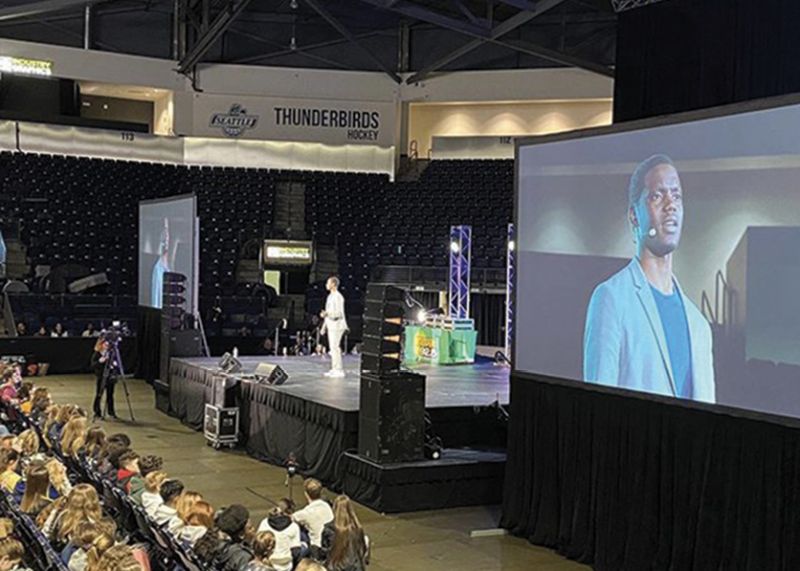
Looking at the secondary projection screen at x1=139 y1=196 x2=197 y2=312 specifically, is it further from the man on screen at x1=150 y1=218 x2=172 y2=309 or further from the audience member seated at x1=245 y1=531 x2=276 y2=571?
the audience member seated at x1=245 y1=531 x2=276 y2=571

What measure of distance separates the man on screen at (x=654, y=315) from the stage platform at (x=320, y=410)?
10.4 ft

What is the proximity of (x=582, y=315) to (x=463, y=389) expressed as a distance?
16.6 feet

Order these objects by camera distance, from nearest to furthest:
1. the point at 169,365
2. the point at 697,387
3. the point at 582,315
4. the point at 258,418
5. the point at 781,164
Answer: the point at 781,164, the point at 697,387, the point at 582,315, the point at 258,418, the point at 169,365

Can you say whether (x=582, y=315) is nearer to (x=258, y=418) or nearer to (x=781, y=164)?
(x=781, y=164)

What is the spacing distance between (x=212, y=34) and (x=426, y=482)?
17.3 meters

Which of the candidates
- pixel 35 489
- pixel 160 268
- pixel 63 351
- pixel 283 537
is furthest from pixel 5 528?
pixel 63 351

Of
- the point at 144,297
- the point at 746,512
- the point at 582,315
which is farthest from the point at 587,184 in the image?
the point at 144,297

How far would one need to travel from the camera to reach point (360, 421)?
11.0m

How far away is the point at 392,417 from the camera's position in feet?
34.9

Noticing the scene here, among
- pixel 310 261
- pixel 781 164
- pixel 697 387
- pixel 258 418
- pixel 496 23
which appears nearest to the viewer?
pixel 781 164

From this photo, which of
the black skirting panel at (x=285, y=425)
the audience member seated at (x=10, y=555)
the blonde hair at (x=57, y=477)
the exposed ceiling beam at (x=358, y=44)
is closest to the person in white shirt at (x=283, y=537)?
the audience member seated at (x=10, y=555)

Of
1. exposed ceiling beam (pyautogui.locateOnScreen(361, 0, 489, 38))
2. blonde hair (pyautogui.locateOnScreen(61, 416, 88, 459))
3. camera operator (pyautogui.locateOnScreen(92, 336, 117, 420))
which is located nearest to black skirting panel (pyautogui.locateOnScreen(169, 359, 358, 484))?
camera operator (pyautogui.locateOnScreen(92, 336, 117, 420))

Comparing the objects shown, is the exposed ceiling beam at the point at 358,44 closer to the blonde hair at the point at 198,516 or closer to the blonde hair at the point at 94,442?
the blonde hair at the point at 94,442

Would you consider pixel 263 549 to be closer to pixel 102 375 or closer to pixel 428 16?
pixel 102 375
